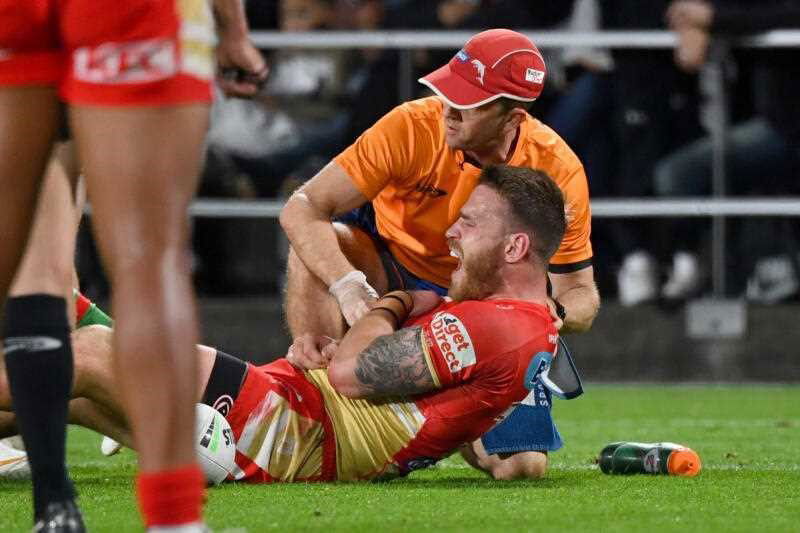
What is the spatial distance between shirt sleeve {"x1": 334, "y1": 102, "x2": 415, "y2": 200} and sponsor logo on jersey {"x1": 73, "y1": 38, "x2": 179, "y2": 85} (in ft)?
8.66

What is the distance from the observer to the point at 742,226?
30.8 feet

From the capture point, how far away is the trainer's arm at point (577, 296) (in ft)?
17.8

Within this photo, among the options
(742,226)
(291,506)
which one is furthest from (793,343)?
(291,506)

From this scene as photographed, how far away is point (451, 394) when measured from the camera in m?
4.45

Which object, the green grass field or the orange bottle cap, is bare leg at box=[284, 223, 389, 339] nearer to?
the green grass field

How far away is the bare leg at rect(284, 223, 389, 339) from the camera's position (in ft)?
17.7

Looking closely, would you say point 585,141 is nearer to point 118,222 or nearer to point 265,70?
point 265,70

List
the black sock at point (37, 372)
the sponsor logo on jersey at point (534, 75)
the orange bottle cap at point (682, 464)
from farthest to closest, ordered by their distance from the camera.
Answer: the sponsor logo on jersey at point (534, 75)
the orange bottle cap at point (682, 464)
the black sock at point (37, 372)

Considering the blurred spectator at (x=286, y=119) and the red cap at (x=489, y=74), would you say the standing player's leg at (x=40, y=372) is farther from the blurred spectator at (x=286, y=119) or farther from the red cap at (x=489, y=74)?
the blurred spectator at (x=286, y=119)

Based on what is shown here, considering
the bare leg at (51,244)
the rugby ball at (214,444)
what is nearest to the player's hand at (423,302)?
the rugby ball at (214,444)

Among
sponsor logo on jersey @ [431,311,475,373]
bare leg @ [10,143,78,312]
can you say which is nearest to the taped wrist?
sponsor logo on jersey @ [431,311,475,373]

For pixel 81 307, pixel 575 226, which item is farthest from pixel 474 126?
pixel 81 307

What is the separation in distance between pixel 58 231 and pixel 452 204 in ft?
7.72

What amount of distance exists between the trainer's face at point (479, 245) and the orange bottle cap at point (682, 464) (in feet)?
2.81
